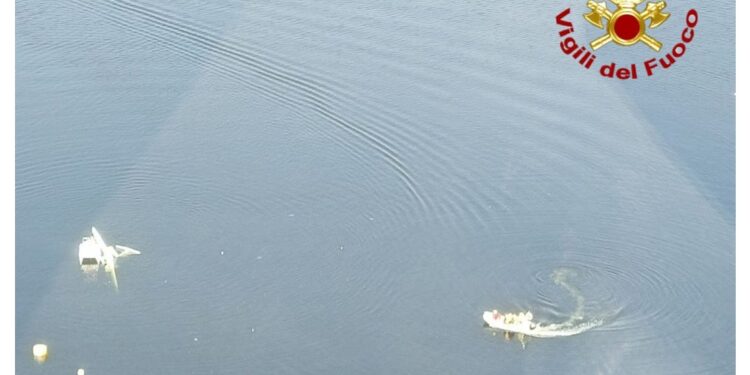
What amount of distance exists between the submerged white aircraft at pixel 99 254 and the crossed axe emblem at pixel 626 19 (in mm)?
2428

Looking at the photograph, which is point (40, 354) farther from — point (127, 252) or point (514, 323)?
point (514, 323)

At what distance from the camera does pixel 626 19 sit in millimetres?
5531

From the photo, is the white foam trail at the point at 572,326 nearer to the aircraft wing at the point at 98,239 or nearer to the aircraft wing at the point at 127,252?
the aircraft wing at the point at 127,252

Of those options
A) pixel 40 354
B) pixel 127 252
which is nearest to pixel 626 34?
pixel 127 252

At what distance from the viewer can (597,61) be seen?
6.17 metres

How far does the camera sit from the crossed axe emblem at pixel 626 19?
5434 millimetres

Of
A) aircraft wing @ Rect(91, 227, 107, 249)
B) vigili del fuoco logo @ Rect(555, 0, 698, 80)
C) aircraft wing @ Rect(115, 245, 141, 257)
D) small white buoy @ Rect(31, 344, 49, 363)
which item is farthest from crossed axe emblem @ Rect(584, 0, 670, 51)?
small white buoy @ Rect(31, 344, 49, 363)

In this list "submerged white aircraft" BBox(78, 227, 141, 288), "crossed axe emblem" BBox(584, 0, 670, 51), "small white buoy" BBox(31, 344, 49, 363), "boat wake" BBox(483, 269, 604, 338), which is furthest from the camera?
"crossed axe emblem" BBox(584, 0, 670, 51)

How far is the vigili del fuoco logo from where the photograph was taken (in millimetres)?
5574

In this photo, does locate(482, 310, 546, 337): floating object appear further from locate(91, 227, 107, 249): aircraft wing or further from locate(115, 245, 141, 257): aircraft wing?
locate(91, 227, 107, 249): aircraft wing

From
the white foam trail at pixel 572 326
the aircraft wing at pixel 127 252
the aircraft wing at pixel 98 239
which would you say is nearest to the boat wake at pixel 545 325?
the white foam trail at pixel 572 326

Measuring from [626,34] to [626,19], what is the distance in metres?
0.22
